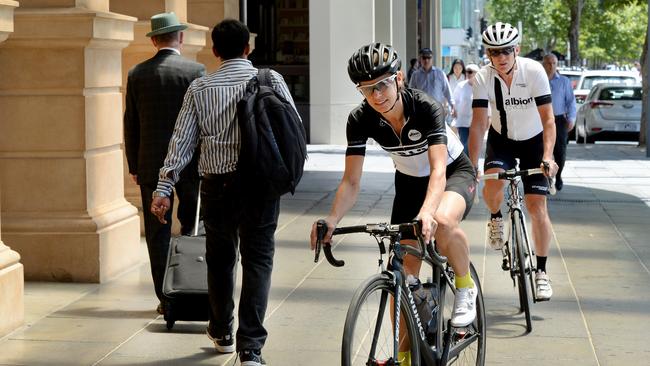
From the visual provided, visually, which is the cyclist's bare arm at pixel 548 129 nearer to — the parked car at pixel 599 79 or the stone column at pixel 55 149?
the stone column at pixel 55 149

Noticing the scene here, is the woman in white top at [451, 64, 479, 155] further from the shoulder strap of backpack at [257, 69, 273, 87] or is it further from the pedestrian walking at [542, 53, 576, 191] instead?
the shoulder strap of backpack at [257, 69, 273, 87]

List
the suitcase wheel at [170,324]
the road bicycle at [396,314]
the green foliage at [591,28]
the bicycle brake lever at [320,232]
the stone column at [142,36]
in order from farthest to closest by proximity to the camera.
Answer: the green foliage at [591,28] < the stone column at [142,36] < the suitcase wheel at [170,324] < the bicycle brake lever at [320,232] < the road bicycle at [396,314]

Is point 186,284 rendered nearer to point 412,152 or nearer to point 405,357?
point 412,152

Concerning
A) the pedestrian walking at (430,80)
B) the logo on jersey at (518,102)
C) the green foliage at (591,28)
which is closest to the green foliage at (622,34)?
the green foliage at (591,28)

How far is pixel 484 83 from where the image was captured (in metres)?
8.30

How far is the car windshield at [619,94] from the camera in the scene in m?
29.7

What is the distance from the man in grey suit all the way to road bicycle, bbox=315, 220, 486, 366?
2.65 meters

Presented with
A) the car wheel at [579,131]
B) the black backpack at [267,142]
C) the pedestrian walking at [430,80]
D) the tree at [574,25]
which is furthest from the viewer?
the tree at [574,25]

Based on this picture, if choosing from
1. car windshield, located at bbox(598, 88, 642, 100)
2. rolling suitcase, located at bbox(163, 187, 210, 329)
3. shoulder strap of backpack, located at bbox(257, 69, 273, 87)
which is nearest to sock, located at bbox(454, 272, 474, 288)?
shoulder strap of backpack, located at bbox(257, 69, 273, 87)

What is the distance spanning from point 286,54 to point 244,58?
2208 centimetres

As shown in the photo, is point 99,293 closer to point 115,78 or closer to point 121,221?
point 121,221

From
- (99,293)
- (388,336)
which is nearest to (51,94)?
(99,293)

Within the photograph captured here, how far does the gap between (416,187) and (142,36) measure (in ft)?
20.0

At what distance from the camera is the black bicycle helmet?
209 inches
